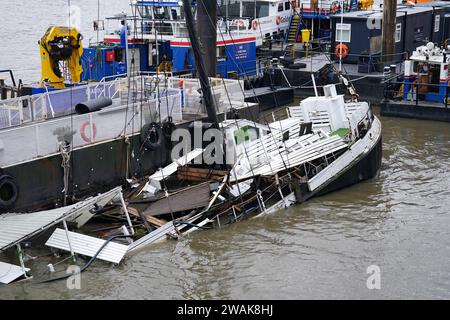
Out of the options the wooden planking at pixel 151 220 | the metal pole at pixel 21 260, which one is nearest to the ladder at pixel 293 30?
the wooden planking at pixel 151 220

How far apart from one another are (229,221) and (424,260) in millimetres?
4515

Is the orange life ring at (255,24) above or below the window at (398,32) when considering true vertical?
above

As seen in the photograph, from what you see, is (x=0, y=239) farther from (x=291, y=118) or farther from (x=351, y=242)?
(x=291, y=118)

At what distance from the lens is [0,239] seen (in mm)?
15484

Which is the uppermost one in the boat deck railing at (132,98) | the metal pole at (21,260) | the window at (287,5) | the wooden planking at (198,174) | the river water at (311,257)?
the window at (287,5)

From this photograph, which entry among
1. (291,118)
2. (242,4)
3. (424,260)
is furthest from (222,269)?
(242,4)

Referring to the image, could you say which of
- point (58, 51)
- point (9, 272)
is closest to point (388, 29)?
point (58, 51)

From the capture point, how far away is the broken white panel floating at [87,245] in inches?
624

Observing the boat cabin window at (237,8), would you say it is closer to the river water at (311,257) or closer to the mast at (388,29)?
the mast at (388,29)

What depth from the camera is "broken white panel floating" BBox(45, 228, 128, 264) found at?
52.0ft

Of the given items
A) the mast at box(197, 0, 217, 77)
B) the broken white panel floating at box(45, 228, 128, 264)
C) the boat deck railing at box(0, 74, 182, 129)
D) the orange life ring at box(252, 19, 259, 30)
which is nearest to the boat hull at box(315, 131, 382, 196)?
the boat deck railing at box(0, 74, 182, 129)

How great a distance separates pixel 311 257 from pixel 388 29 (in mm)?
20589

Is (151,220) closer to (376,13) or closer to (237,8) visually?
(237,8)

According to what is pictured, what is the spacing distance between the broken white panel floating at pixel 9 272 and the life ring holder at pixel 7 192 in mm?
2189
